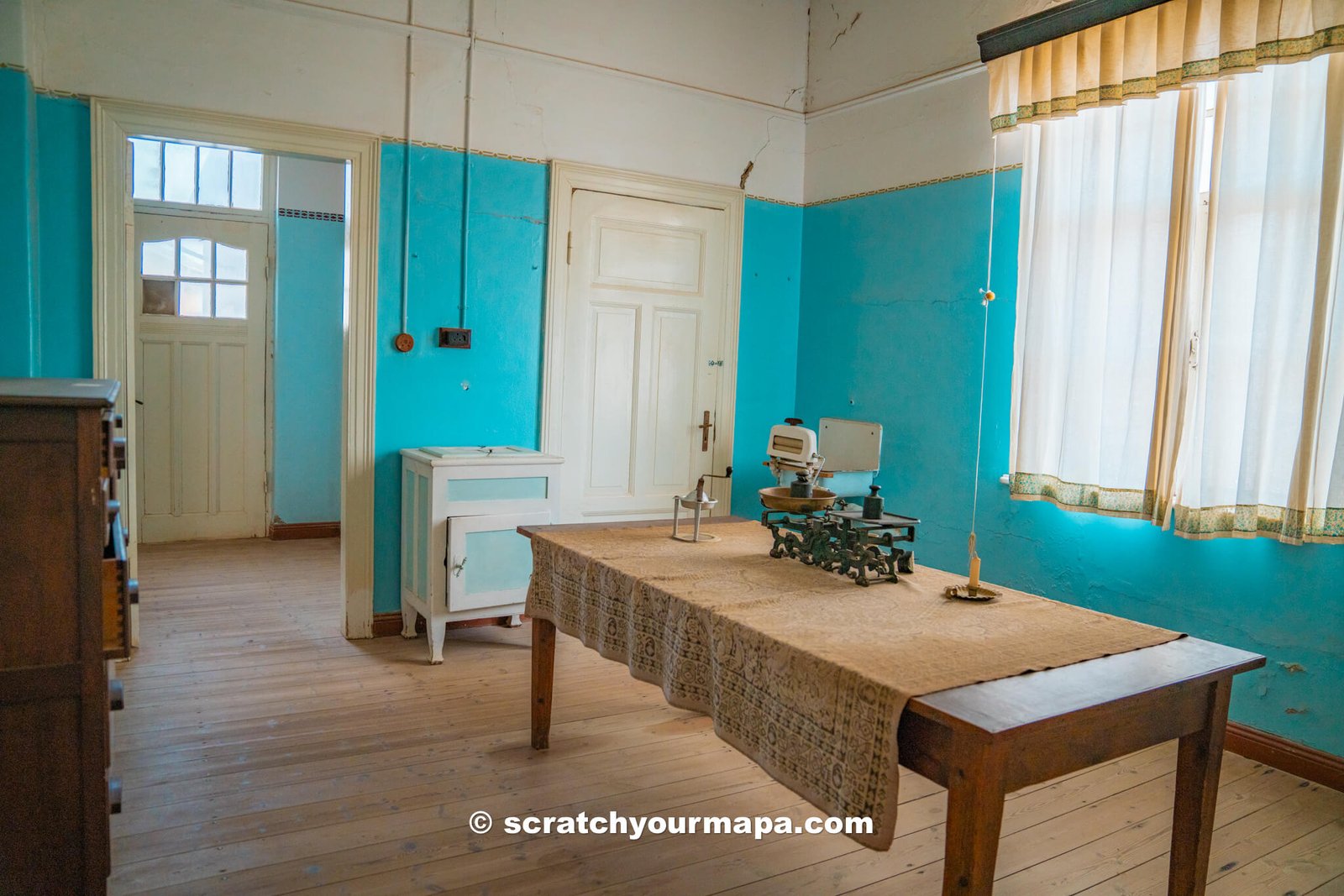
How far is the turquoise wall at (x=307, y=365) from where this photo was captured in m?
6.70

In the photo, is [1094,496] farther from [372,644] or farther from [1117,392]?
[372,644]

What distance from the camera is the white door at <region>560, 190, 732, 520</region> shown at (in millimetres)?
5090

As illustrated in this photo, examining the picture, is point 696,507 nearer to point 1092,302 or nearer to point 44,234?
point 1092,302

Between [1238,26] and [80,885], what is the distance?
4480 millimetres

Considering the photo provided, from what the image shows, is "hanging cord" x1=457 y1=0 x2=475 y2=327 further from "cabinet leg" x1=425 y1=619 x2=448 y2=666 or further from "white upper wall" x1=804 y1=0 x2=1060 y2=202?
"white upper wall" x1=804 y1=0 x2=1060 y2=202

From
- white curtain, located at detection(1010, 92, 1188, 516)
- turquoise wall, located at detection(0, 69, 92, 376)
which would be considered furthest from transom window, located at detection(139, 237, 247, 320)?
white curtain, located at detection(1010, 92, 1188, 516)

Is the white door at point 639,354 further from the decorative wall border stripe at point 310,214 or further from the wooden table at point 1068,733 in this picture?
the wooden table at point 1068,733

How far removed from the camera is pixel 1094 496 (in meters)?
3.85

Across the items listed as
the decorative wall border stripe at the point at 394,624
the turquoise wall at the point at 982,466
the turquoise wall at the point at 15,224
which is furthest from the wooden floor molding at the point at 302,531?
the turquoise wall at the point at 982,466

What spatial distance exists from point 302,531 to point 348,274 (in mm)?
3116

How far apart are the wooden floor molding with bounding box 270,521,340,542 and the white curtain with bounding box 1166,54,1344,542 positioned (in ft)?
19.1

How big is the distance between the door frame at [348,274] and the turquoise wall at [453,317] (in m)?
0.06

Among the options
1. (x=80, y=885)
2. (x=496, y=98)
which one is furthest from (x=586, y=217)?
(x=80, y=885)

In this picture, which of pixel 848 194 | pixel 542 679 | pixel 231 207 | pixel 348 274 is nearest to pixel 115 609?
pixel 542 679
